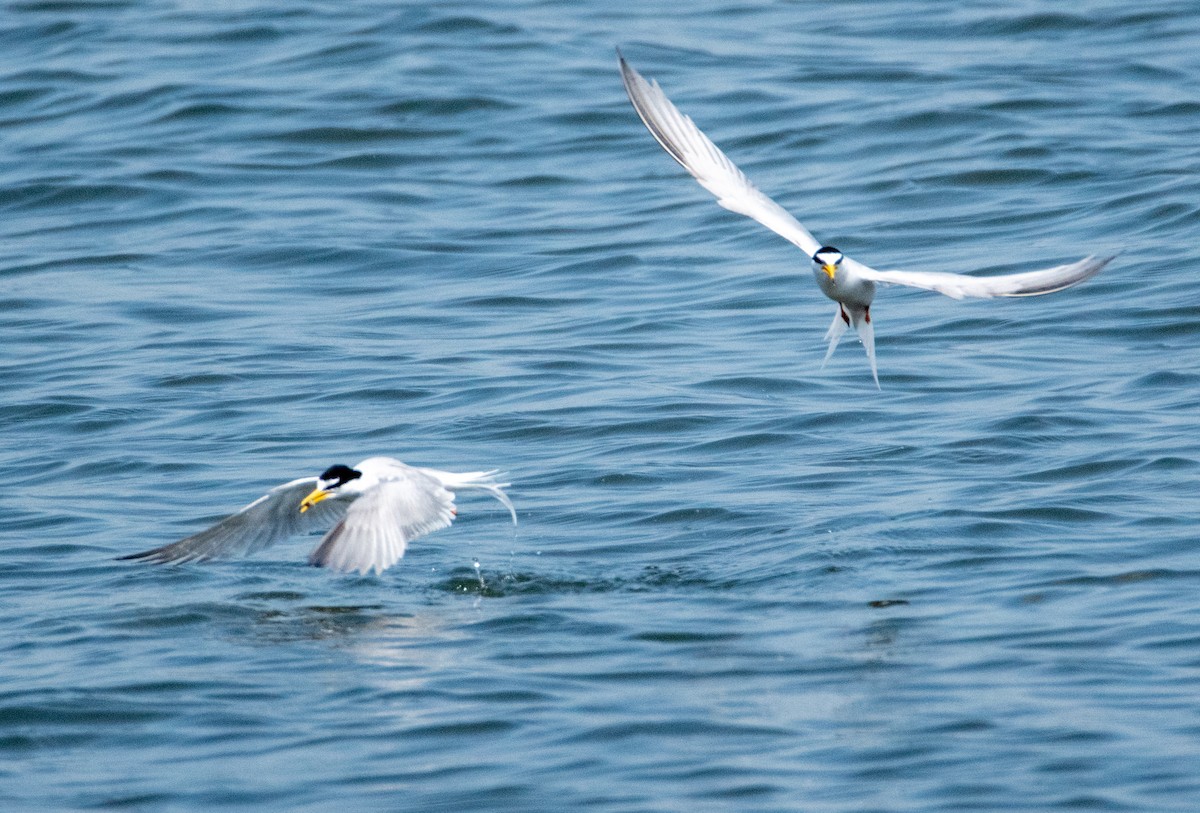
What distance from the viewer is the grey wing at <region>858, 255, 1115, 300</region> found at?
7.37 metres

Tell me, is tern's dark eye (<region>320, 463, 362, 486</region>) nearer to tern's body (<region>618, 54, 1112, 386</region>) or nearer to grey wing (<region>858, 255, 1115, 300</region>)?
tern's body (<region>618, 54, 1112, 386</region>)

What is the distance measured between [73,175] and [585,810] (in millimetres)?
12354

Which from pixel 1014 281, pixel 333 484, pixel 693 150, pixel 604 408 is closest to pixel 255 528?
pixel 333 484

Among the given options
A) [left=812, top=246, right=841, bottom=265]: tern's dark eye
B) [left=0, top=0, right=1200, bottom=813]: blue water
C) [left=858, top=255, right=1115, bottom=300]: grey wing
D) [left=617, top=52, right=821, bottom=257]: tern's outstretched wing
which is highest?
[left=617, top=52, right=821, bottom=257]: tern's outstretched wing

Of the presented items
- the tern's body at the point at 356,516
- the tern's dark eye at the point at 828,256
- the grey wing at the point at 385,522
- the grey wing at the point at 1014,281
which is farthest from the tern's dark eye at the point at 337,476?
the grey wing at the point at 1014,281

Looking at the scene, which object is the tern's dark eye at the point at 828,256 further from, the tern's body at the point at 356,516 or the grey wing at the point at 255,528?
the grey wing at the point at 255,528

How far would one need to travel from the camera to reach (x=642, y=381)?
38.5ft

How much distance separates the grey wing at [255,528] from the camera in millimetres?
8438

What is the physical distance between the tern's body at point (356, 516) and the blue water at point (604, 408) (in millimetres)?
291

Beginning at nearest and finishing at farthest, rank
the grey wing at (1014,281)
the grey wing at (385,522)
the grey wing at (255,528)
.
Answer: the grey wing at (1014,281) → the grey wing at (385,522) → the grey wing at (255,528)

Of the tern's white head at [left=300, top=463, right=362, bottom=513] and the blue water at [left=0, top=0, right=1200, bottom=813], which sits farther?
the tern's white head at [left=300, top=463, right=362, bottom=513]

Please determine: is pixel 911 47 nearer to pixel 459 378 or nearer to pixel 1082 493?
pixel 459 378

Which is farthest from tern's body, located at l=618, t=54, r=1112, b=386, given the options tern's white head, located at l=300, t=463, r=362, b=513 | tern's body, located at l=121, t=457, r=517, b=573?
tern's white head, located at l=300, t=463, r=362, b=513

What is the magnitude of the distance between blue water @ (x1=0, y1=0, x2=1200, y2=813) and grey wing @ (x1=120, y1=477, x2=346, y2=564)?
0.84 ft
